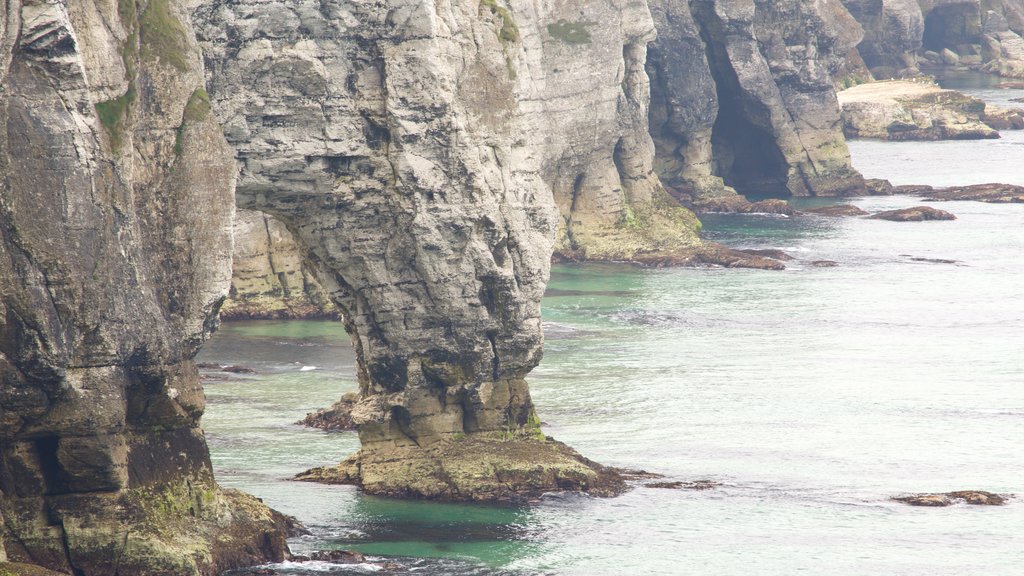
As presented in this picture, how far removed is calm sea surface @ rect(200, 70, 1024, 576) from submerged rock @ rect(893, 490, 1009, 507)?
509mm

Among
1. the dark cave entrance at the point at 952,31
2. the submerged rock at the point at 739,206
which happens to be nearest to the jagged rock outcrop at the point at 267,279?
the submerged rock at the point at 739,206

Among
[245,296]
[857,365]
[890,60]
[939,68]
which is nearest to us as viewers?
[857,365]

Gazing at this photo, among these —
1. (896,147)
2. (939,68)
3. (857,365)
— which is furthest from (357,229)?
(939,68)

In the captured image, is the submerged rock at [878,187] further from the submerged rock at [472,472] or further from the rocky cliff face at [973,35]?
the submerged rock at [472,472]

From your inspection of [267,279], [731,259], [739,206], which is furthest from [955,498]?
[739,206]

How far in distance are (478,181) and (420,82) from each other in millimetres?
2342

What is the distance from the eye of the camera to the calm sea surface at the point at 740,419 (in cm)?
3638

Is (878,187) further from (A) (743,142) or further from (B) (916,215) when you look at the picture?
(B) (916,215)

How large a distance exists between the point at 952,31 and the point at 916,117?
116ft

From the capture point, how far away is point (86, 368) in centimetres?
2852

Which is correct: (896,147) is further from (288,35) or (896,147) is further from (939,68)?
(288,35)

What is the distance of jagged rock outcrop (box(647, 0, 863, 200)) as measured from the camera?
9388 cm

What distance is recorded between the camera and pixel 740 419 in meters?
49.3

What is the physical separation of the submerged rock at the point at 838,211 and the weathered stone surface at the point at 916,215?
1.25m
